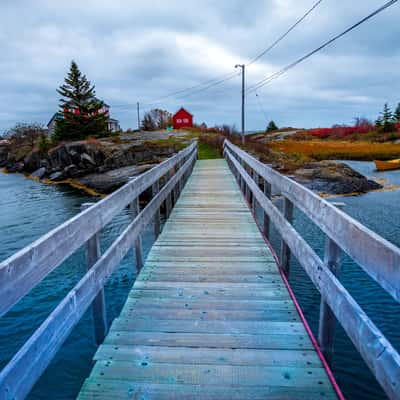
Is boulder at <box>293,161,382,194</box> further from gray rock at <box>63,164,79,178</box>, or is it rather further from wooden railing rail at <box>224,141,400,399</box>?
gray rock at <box>63,164,79,178</box>

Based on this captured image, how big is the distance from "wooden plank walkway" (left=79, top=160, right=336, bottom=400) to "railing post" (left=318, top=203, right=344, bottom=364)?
107mm

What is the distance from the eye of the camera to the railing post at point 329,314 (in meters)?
2.38

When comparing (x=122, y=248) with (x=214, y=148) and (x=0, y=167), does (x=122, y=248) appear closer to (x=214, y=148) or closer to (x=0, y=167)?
(x=214, y=148)

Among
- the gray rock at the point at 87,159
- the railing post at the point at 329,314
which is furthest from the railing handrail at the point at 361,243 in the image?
the gray rock at the point at 87,159

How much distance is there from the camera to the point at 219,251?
495 cm

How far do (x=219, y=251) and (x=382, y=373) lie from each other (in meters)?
3.44

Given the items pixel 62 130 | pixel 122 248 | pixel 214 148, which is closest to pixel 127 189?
pixel 122 248

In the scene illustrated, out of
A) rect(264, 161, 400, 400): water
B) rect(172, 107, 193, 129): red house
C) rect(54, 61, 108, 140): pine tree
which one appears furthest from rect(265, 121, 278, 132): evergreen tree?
rect(264, 161, 400, 400): water

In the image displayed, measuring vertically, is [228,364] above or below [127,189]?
below

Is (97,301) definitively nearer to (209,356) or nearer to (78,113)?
(209,356)

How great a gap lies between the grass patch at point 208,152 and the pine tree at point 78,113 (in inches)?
619

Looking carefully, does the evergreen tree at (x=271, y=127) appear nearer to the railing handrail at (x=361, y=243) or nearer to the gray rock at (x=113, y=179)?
the gray rock at (x=113, y=179)

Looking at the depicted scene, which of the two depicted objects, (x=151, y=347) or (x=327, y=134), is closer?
(x=151, y=347)

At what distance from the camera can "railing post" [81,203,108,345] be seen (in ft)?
8.91
